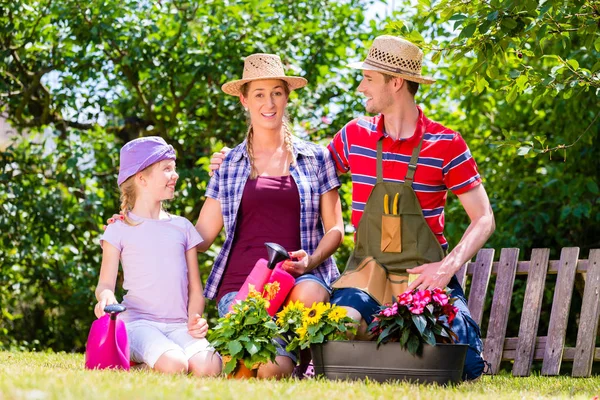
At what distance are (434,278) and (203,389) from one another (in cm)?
149

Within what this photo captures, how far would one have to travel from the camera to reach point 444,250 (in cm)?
469

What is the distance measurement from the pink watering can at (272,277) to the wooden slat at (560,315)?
6.26ft

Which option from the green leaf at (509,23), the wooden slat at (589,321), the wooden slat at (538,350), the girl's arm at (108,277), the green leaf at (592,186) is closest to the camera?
the green leaf at (509,23)

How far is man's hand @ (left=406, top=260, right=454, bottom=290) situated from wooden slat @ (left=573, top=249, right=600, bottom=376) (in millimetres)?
1446

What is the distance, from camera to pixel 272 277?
4.40 m

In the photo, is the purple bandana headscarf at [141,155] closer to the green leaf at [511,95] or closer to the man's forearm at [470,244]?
the man's forearm at [470,244]

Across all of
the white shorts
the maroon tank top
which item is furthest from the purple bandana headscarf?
the white shorts

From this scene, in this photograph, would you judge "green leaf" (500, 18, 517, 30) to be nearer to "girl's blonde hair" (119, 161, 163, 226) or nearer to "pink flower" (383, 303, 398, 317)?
"pink flower" (383, 303, 398, 317)

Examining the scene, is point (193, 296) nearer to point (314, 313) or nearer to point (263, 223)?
point (263, 223)

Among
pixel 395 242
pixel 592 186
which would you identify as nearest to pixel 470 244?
pixel 395 242

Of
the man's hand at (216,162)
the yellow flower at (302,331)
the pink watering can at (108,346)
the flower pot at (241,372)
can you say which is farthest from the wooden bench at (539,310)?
the pink watering can at (108,346)

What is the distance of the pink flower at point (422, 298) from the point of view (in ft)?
12.9

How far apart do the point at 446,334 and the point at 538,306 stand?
177cm

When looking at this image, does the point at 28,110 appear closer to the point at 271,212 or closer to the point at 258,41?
the point at 258,41
